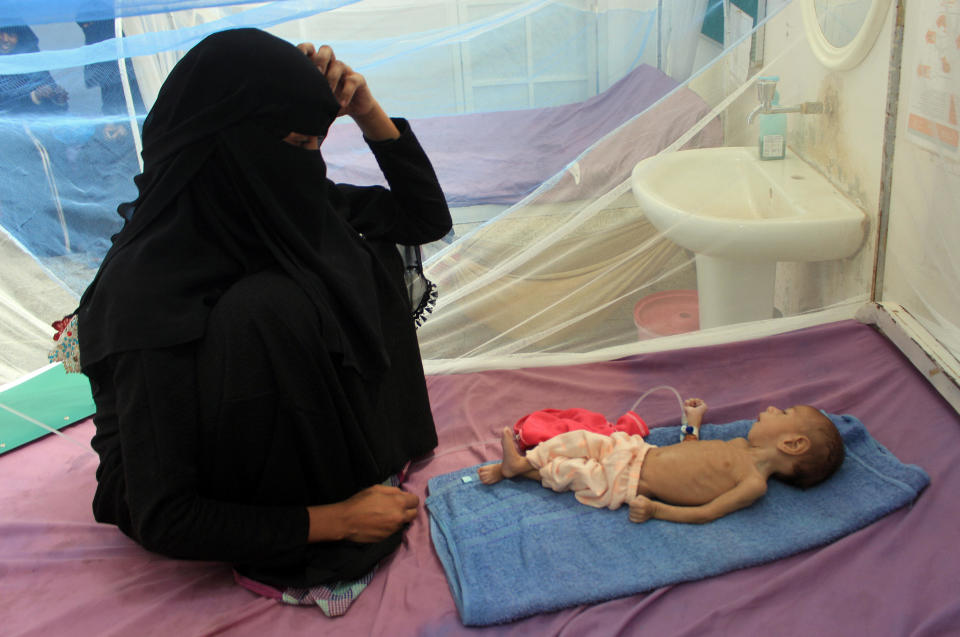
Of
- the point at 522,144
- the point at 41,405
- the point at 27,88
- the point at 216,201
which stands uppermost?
the point at 27,88

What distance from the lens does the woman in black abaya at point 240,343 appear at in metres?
0.98

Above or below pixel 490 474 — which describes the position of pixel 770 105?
above

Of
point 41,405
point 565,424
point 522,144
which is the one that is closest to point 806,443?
point 565,424

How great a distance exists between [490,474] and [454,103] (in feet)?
4.32

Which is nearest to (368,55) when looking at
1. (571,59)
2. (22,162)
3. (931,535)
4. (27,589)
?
(571,59)

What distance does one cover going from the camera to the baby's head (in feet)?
4.07

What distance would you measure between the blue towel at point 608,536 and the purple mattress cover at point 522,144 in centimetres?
92

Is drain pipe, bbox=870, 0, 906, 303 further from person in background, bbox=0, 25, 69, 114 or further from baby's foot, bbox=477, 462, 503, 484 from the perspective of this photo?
person in background, bbox=0, 25, 69, 114

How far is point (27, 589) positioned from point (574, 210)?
1.44 meters

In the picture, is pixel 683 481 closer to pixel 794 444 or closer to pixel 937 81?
pixel 794 444

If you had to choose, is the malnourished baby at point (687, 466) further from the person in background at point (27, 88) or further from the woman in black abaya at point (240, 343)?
the person in background at point (27, 88)

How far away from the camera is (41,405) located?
176 centimetres

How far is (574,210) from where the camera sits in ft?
6.23

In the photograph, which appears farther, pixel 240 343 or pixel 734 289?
pixel 734 289
